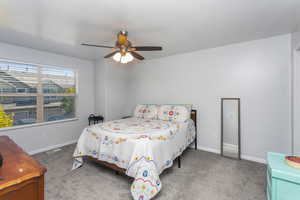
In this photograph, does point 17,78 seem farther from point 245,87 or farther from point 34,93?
point 245,87

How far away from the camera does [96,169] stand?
8.44 feet

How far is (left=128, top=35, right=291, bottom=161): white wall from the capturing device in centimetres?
264

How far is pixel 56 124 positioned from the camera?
365cm

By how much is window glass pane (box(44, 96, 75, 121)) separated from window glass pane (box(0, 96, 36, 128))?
0.87 ft

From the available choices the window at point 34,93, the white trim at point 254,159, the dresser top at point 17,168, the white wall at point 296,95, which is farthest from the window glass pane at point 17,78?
the white wall at point 296,95

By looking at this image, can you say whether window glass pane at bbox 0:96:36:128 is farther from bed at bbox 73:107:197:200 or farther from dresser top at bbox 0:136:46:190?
dresser top at bbox 0:136:46:190

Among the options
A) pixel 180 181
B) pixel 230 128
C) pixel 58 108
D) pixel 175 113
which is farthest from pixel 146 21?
pixel 58 108

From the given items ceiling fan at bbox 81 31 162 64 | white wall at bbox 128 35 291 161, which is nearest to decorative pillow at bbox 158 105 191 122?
white wall at bbox 128 35 291 161

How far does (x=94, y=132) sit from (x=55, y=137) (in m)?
1.84

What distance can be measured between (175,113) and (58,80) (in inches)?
123

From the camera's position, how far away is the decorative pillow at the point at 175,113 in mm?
3242

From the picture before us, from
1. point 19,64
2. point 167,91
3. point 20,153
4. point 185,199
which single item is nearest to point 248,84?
point 167,91

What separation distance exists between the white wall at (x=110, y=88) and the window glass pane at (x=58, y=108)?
725 millimetres

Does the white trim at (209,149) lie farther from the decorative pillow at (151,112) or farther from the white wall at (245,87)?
the decorative pillow at (151,112)
